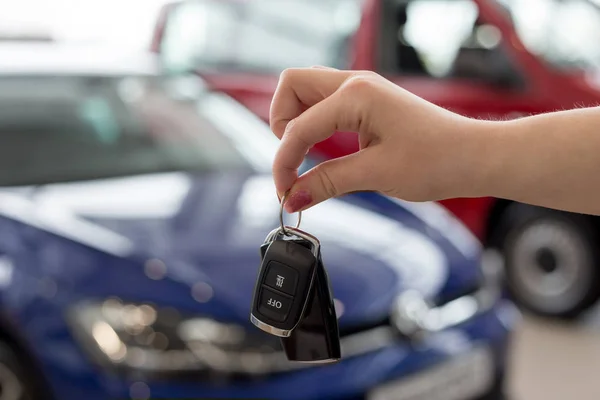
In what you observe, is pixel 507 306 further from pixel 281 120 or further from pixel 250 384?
pixel 281 120

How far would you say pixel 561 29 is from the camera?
3.84 m

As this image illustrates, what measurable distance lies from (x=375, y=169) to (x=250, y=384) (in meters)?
1.09

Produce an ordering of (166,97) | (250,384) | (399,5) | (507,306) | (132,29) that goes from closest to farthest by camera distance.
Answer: (250,384) → (507,306) → (166,97) → (399,5) → (132,29)

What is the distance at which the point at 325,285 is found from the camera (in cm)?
102

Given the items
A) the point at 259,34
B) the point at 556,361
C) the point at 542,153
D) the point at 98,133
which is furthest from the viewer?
the point at 259,34

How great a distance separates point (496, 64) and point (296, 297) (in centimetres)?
298

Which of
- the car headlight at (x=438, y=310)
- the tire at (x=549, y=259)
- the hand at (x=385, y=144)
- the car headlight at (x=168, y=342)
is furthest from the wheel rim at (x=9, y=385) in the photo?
the tire at (x=549, y=259)

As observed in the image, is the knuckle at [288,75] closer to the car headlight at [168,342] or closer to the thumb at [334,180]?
the thumb at [334,180]

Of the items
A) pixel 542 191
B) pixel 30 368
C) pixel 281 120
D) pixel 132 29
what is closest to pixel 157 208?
pixel 30 368

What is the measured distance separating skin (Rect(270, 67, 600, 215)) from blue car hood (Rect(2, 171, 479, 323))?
1.07 metres

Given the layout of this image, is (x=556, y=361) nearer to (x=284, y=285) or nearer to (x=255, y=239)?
(x=255, y=239)

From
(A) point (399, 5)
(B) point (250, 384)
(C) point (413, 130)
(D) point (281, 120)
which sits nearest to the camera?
(C) point (413, 130)

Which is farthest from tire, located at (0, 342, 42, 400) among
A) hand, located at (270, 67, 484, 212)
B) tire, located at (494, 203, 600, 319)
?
tire, located at (494, 203, 600, 319)

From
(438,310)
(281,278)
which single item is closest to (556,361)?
(438,310)
